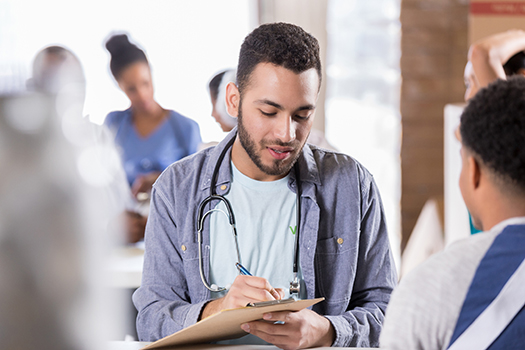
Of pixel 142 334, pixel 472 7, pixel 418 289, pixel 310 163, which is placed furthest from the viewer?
pixel 472 7

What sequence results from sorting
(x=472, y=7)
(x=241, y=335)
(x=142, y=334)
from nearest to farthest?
(x=241, y=335) < (x=142, y=334) < (x=472, y=7)

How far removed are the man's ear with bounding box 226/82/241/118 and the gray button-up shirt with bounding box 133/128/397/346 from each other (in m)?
0.11

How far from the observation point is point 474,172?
0.82 metres

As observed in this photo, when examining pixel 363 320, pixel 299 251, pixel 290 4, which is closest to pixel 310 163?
pixel 299 251

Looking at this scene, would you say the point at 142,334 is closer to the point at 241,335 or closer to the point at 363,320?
the point at 241,335

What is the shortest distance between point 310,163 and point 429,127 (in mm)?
2178

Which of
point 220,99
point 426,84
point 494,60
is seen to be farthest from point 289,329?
point 426,84

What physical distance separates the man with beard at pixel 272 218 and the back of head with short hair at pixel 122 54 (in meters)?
1.51

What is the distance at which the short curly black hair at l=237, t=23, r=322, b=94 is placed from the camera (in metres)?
1.17

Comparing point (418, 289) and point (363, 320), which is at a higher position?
point (418, 289)

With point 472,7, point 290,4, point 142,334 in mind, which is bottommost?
point 142,334

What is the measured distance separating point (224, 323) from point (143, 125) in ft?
6.21

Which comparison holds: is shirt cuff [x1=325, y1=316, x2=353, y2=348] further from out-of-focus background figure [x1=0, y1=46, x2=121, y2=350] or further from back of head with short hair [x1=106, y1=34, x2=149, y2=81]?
back of head with short hair [x1=106, y1=34, x2=149, y2=81]

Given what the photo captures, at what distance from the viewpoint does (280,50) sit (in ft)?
3.85
